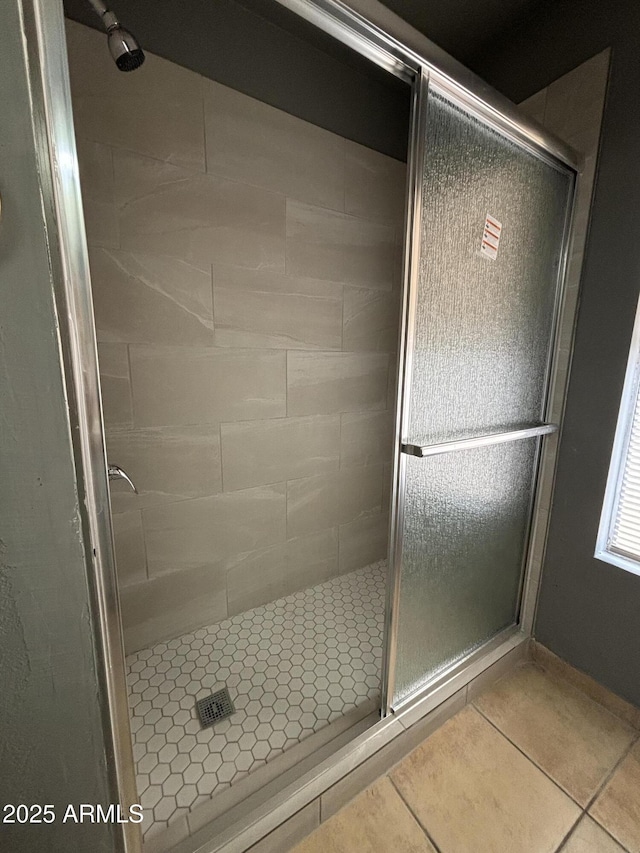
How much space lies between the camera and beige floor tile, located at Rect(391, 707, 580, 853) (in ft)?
3.11

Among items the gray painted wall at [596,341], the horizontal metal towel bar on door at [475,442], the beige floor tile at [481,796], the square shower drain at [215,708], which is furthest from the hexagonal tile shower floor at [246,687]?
the horizontal metal towel bar on door at [475,442]

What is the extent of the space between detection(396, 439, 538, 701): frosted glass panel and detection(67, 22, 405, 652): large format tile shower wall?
780mm

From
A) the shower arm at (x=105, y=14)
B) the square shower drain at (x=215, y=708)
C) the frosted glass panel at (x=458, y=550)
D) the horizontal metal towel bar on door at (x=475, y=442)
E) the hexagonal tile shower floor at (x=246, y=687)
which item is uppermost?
the shower arm at (x=105, y=14)

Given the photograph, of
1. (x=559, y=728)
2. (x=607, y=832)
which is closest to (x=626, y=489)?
(x=559, y=728)

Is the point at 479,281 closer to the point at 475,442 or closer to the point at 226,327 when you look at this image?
the point at 475,442

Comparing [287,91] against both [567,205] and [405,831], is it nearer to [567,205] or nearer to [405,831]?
[567,205]

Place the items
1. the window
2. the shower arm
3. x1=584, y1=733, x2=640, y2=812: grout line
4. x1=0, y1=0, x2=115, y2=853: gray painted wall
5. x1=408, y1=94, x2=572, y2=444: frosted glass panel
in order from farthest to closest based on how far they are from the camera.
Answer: the window < x1=584, y1=733, x2=640, y2=812: grout line < x1=408, y1=94, x2=572, y2=444: frosted glass panel < the shower arm < x1=0, y1=0, x2=115, y2=853: gray painted wall

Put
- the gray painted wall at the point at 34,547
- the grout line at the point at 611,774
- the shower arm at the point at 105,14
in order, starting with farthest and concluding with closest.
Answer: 1. the grout line at the point at 611,774
2. the shower arm at the point at 105,14
3. the gray painted wall at the point at 34,547

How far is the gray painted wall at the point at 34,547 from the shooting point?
1.34 feet

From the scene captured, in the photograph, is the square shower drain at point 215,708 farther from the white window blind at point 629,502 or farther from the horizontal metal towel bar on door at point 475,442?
the white window blind at point 629,502

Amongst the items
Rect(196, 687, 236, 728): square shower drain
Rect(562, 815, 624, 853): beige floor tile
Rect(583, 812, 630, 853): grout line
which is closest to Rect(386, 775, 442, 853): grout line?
Rect(562, 815, 624, 853): beige floor tile

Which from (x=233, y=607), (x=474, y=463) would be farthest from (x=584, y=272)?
(x=233, y=607)

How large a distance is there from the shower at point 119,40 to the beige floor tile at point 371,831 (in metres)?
1.99

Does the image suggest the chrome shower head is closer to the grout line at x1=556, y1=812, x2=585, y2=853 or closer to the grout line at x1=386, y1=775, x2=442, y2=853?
the grout line at x1=386, y1=775, x2=442, y2=853
